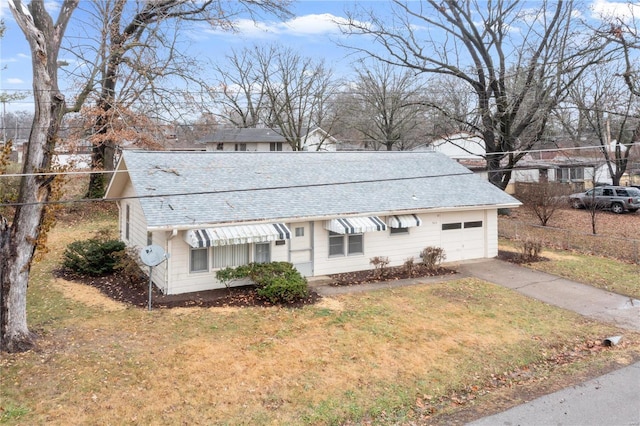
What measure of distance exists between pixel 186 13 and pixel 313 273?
16538 mm

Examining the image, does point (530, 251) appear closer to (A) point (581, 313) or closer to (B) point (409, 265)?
(B) point (409, 265)

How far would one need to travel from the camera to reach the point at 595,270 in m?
16.0

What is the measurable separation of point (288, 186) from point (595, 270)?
11588 mm

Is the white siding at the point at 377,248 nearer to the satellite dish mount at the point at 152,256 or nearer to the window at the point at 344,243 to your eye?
the window at the point at 344,243

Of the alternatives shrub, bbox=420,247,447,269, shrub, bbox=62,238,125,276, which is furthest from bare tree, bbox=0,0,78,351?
shrub, bbox=420,247,447,269

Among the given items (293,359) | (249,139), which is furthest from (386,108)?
(293,359)

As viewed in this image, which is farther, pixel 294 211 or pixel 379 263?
pixel 379 263

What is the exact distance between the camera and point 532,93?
24.3 metres

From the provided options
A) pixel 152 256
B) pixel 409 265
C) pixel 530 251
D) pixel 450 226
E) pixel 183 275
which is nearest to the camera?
pixel 152 256

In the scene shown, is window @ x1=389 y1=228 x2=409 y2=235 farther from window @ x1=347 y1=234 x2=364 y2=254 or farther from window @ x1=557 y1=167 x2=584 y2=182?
window @ x1=557 y1=167 x2=584 y2=182

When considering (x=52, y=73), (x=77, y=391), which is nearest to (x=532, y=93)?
(x=52, y=73)

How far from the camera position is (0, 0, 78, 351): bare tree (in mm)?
8586

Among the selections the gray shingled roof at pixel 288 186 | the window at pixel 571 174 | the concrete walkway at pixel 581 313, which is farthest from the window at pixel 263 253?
the window at pixel 571 174

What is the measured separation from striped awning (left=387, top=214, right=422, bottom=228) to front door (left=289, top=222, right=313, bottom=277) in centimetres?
292
